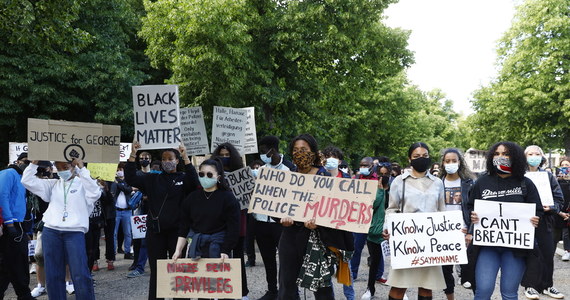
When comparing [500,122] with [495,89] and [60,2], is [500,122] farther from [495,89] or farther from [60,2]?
[60,2]

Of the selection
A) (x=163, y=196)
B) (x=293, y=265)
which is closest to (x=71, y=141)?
(x=163, y=196)

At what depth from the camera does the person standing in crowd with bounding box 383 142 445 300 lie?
5633 millimetres

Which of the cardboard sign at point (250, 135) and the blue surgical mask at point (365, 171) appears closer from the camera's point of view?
the blue surgical mask at point (365, 171)

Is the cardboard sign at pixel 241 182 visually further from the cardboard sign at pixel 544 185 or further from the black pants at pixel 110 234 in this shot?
the black pants at pixel 110 234

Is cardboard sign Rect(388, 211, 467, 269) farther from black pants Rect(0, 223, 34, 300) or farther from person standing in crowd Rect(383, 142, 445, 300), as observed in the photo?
black pants Rect(0, 223, 34, 300)

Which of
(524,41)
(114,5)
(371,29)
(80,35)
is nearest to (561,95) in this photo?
(524,41)

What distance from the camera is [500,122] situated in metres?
37.6

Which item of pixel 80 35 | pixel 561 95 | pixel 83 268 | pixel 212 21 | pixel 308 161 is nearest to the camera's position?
pixel 308 161

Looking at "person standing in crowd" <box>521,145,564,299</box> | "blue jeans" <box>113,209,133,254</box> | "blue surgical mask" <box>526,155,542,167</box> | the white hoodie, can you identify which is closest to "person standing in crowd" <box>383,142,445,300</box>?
"person standing in crowd" <box>521,145,564,299</box>

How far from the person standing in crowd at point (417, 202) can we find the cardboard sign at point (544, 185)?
216 centimetres

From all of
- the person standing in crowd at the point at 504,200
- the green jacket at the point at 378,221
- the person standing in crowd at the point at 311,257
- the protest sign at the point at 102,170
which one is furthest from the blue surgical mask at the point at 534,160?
the protest sign at the point at 102,170

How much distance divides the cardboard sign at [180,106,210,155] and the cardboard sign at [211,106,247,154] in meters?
0.47

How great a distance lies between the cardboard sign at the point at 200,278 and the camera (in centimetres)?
577

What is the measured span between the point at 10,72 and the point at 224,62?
26.5 feet
